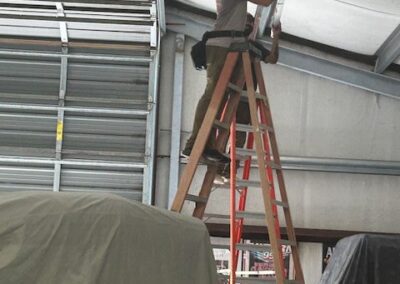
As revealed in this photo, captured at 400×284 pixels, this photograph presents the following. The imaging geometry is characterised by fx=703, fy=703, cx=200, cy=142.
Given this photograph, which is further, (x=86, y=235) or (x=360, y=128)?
(x=360, y=128)

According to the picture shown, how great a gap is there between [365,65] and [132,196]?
12.1 feet

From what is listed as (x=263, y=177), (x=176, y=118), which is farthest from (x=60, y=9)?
(x=263, y=177)

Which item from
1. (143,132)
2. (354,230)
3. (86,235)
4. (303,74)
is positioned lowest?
(354,230)

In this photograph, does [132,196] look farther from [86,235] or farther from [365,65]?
[86,235]

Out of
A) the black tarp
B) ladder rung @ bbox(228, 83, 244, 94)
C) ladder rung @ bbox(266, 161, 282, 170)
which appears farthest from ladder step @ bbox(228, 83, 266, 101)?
the black tarp

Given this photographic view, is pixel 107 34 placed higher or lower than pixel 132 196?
higher

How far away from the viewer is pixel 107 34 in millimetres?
9516

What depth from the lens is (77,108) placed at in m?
9.49

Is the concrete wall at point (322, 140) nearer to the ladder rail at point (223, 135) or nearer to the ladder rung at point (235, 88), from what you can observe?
the ladder rail at point (223, 135)

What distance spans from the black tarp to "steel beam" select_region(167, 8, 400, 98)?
449 centimetres

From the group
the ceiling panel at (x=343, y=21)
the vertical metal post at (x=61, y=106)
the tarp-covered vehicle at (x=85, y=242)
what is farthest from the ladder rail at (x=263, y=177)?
the vertical metal post at (x=61, y=106)

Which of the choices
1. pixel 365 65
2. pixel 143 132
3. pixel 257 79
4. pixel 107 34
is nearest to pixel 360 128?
pixel 365 65

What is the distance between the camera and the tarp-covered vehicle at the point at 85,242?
265 cm

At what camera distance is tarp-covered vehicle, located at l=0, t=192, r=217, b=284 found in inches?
104
